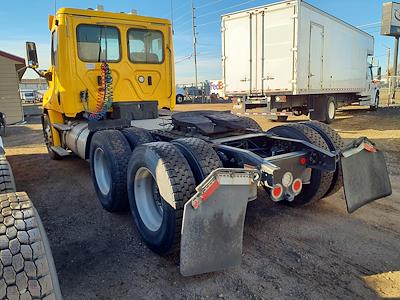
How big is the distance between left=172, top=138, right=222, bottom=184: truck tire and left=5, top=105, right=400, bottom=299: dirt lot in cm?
95

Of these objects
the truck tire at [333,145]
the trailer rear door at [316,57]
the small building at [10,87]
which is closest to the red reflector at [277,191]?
the truck tire at [333,145]

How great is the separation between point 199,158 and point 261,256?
119 cm

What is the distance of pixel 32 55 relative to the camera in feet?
22.4

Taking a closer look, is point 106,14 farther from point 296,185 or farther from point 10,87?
point 10,87

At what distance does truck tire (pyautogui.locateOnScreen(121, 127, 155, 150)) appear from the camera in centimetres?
462

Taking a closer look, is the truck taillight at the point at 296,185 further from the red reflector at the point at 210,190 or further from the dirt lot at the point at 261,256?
the red reflector at the point at 210,190

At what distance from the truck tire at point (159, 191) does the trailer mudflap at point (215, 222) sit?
30 centimetres

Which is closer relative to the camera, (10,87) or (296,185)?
(296,185)

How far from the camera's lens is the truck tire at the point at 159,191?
2990 millimetres

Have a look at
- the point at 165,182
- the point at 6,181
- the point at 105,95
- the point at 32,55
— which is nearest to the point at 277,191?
the point at 165,182

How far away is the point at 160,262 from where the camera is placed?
331 centimetres

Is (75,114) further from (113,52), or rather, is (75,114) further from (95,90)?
(113,52)

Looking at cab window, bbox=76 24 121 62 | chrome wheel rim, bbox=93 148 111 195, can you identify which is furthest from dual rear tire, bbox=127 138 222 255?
cab window, bbox=76 24 121 62

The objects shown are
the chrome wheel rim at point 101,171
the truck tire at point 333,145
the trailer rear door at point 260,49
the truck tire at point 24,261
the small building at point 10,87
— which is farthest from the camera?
the small building at point 10,87
